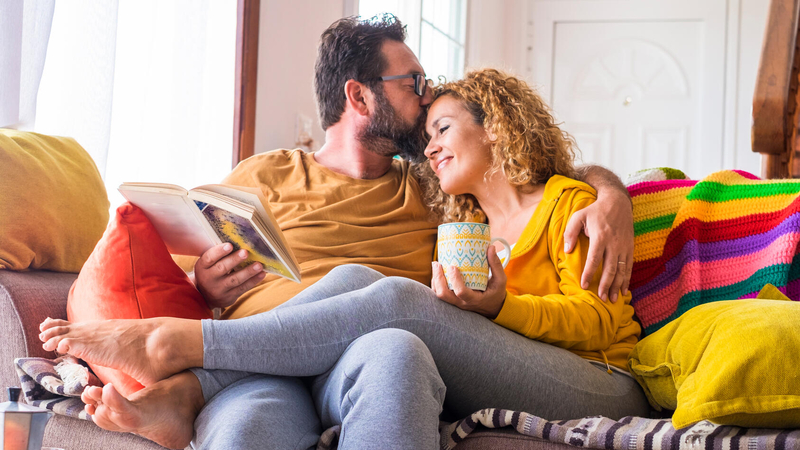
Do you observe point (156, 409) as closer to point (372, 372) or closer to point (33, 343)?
point (372, 372)

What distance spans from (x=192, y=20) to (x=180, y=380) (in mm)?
1399

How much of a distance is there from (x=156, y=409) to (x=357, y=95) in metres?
1.18

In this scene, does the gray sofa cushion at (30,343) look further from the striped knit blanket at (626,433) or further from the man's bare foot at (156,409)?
the striped knit blanket at (626,433)

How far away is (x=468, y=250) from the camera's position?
3.80 ft

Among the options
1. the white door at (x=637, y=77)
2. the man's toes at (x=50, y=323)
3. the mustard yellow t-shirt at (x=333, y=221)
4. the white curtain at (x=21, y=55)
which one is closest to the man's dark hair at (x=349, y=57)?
the mustard yellow t-shirt at (x=333, y=221)

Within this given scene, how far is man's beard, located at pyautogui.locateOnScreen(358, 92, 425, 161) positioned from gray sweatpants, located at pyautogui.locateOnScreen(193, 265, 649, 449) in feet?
2.26

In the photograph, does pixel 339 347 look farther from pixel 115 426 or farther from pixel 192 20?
pixel 192 20

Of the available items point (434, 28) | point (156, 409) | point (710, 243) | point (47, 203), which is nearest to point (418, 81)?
point (710, 243)

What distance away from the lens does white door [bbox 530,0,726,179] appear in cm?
446

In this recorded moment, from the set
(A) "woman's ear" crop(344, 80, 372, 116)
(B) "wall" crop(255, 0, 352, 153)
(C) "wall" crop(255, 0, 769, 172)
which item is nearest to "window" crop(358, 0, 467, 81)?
(C) "wall" crop(255, 0, 769, 172)

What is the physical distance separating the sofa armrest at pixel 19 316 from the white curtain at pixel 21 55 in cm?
39

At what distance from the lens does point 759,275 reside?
1426mm

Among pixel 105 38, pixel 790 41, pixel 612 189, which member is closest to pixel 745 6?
pixel 790 41

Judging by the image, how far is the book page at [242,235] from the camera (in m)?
1.22
